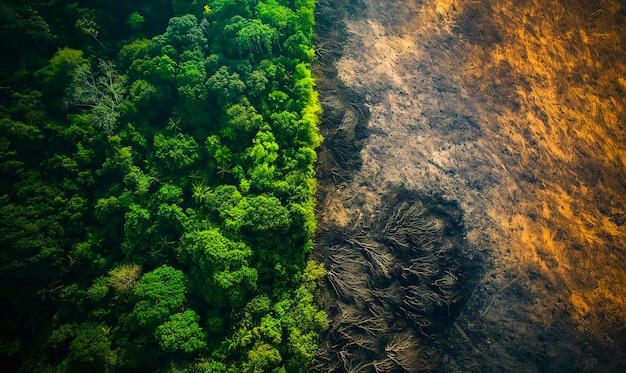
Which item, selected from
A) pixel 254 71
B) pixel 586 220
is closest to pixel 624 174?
pixel 586 220

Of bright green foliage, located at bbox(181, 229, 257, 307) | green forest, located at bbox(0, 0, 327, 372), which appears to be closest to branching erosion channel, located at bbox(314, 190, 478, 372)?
green forest, located at bbox(0, 0, 327, 372)

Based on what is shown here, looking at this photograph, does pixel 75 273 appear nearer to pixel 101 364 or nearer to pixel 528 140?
pixel 101 364

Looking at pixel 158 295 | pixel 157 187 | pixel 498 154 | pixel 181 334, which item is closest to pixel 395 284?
pixel 498 154

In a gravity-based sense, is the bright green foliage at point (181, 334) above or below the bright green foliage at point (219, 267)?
below

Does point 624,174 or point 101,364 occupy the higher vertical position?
point 624,174

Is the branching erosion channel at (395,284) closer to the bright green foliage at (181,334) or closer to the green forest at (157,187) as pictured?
the green forest at (157,187)

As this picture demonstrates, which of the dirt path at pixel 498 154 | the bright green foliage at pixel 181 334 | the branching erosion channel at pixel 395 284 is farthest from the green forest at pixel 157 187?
the dirt path at pixel 498 154
